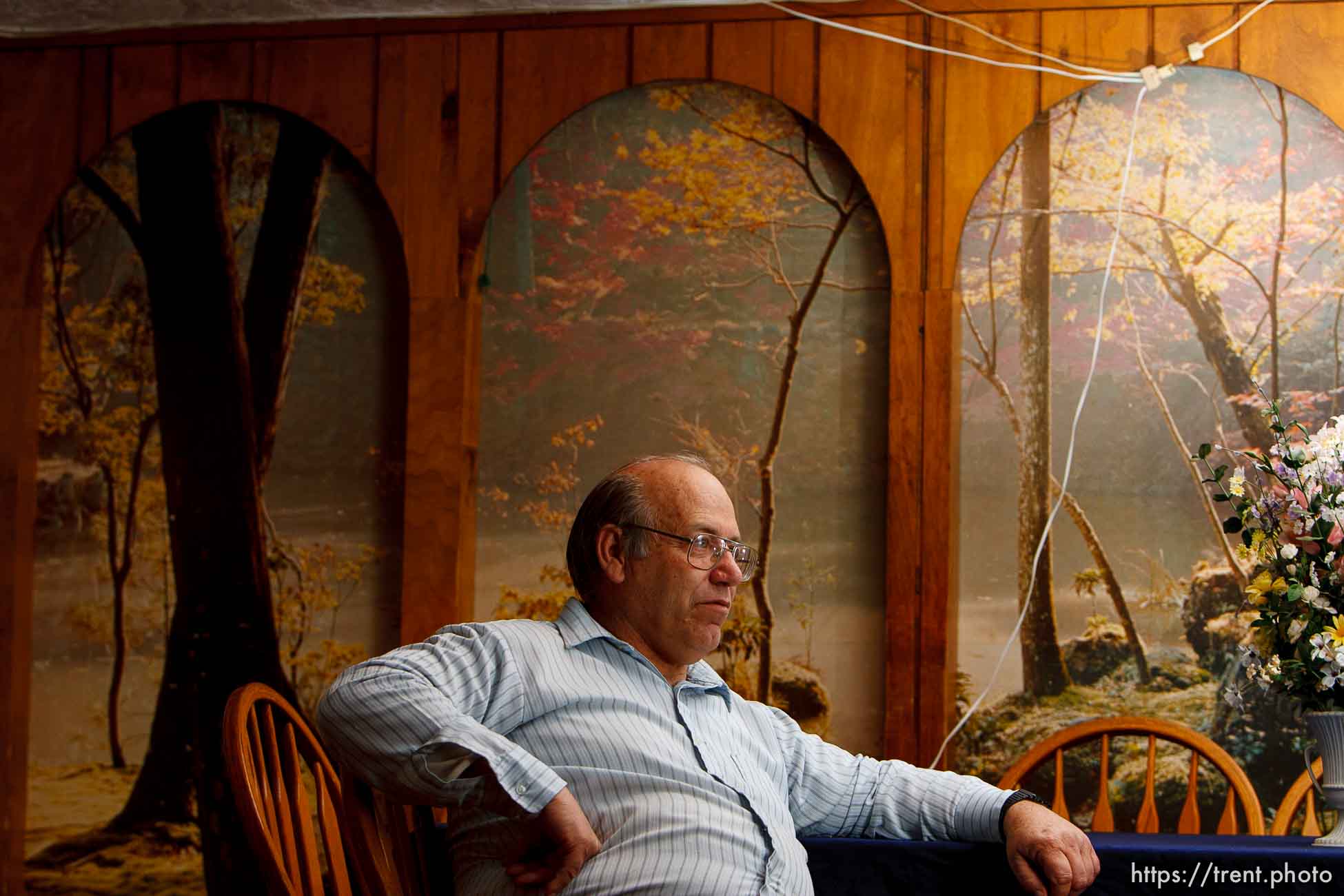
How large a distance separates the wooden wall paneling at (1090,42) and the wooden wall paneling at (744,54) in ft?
2.10

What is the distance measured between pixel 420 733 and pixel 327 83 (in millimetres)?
2385

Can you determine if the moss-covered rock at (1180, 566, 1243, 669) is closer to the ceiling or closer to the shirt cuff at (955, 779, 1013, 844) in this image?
the shirt cuff at (955, 779, 1013, 844)

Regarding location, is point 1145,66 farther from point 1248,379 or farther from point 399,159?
point 399,159

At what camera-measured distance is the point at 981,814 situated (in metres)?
1.77

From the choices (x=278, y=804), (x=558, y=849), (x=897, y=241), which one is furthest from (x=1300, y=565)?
(x=897, y=241)

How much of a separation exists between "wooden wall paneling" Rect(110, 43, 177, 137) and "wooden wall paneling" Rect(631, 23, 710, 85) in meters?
1.19

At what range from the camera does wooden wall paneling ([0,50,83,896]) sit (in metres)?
3.41

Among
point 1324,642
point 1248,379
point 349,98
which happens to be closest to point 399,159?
point 349,98

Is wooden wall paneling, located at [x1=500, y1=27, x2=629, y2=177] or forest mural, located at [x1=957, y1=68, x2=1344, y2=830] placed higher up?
wooden wall paneling, located at [x1=500, y1=27, x2=629, y2=177]

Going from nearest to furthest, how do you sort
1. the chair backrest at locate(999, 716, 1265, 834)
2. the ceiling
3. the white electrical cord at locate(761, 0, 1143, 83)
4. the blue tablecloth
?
the blue tablecloth
the chair backrest at locate(999, 716, 1265, 834)
the white electrical cord at locate(761, 0, 1143, 83)
the ceiling

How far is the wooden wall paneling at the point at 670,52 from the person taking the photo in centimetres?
333

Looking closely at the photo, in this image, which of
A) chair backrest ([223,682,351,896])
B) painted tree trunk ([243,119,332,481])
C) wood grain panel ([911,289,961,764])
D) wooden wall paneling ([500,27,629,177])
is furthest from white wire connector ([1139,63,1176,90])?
chair backrest ([223,682,351,896])

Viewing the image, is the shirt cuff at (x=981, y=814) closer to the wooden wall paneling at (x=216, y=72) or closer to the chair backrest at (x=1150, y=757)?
the chair backrest at (x=1150, y=757)

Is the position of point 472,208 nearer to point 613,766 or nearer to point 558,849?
point 613,766
